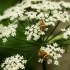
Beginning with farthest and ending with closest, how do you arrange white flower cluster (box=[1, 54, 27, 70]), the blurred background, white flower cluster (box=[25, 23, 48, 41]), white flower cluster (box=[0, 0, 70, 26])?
the blurred background < white flower cluster (box=[0, 0, 70, 26]) < white flower cluster (box=[25, 23, 48, 41]) < white flower cluster (box=[1, 54, 27, 70])

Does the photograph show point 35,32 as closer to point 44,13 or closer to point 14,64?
point 44,13

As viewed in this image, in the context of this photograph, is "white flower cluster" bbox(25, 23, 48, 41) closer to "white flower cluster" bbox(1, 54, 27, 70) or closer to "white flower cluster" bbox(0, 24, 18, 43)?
"white flower cluster" bbox(0, 24, 18, 43)

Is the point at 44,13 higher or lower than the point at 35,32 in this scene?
higher

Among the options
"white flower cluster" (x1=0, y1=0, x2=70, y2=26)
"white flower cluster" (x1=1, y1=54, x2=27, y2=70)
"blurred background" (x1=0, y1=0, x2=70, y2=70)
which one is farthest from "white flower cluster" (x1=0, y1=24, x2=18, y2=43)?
"blurred background" (x1=0, y1=0, x2=70, y2=70)

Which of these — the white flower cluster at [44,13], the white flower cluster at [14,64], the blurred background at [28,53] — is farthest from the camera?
the blurred background at [28,53]

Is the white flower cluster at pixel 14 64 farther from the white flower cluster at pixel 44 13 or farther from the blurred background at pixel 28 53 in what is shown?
the blurred background at pixel 28 53

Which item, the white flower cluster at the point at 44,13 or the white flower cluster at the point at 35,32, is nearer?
the white flower cluster at the point at 35,32

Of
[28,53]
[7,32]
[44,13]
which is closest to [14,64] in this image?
[7,32]

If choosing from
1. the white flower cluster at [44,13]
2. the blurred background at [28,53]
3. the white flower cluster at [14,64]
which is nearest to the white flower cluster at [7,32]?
the white flower cluster at [44,13]

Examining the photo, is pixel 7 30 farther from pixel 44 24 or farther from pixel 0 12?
pixel 0 12

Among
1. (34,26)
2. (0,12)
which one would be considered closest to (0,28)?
(34,26)

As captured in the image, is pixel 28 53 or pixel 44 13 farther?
pixel 28 53

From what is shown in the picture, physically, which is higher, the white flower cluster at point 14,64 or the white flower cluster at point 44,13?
the white flower cluster at point 44,13
